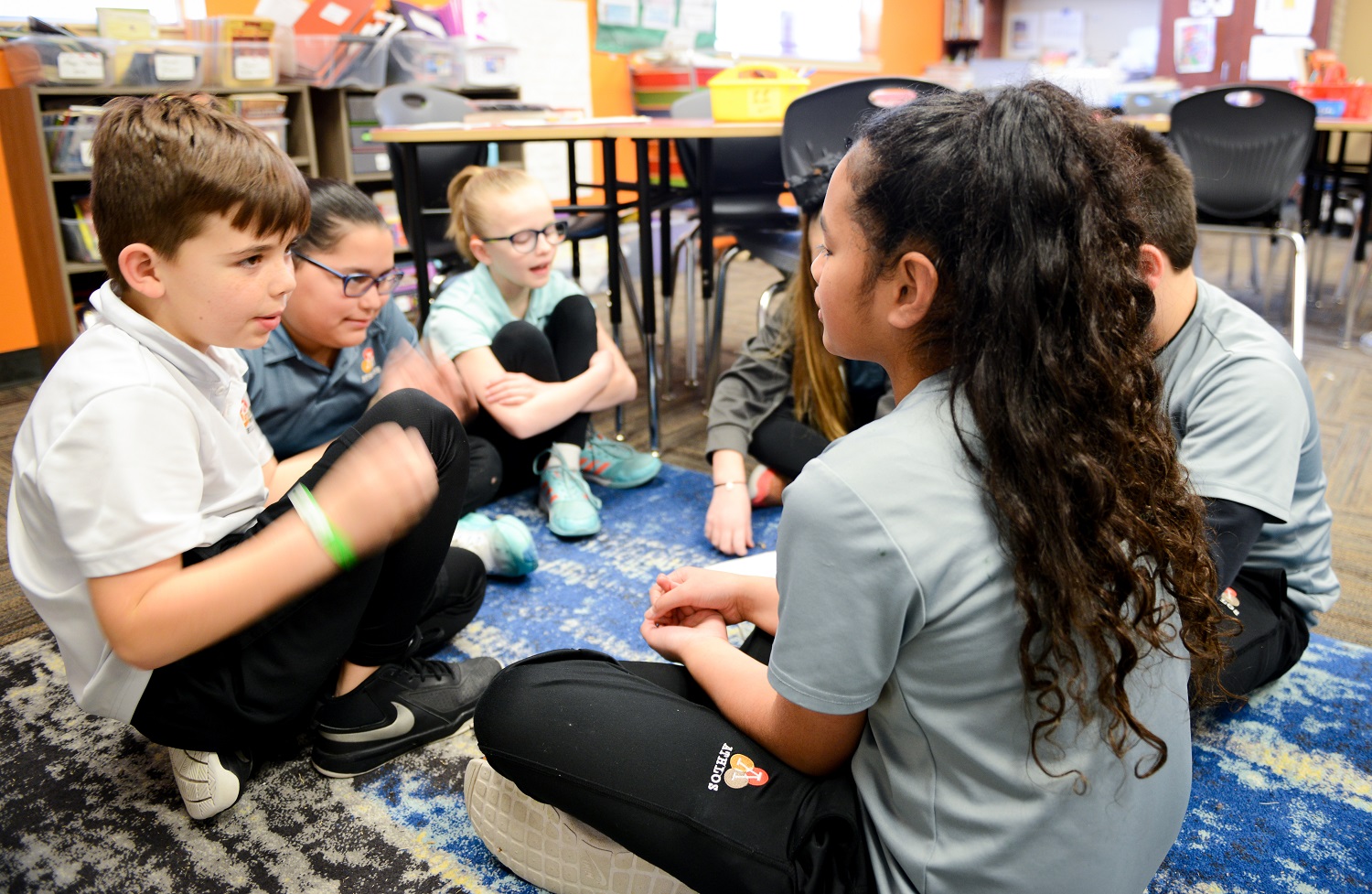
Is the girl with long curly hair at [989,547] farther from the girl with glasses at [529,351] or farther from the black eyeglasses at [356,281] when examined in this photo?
the girl with glasses at [529,351]

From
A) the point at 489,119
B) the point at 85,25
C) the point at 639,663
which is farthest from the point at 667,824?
the point at 85,25

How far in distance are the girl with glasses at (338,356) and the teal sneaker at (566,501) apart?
0.54ft

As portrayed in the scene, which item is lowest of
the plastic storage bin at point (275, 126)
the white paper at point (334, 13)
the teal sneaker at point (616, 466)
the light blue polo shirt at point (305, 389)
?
the teal sneaker at point (616, 466)

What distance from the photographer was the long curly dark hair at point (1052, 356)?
1.90 feet

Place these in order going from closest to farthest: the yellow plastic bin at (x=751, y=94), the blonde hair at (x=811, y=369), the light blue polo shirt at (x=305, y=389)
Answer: the light blue polo shirt at (x=305, y=389) → the blonde hair at (x=811, y=369) → the yellow plastic bin at (x=751, y=94)

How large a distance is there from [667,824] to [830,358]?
107 cm

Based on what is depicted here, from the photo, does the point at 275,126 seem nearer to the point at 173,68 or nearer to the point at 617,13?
the point at 173,68

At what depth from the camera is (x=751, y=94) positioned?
7.39 feet

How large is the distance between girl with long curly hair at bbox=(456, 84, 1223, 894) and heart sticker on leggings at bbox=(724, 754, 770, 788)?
29 mm

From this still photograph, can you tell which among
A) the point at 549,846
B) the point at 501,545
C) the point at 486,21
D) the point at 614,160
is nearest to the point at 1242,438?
the point at 549,846

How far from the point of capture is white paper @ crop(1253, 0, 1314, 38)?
5688mm

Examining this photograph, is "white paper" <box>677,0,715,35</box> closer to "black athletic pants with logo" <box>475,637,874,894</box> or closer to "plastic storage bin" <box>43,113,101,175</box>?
"plastic storage bin" <box>43,113,101,175</box>

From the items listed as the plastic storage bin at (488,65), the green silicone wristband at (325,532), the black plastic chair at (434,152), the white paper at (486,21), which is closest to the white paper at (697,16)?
the white paper at (486,21)

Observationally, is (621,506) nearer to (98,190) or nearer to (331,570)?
(331,570)
